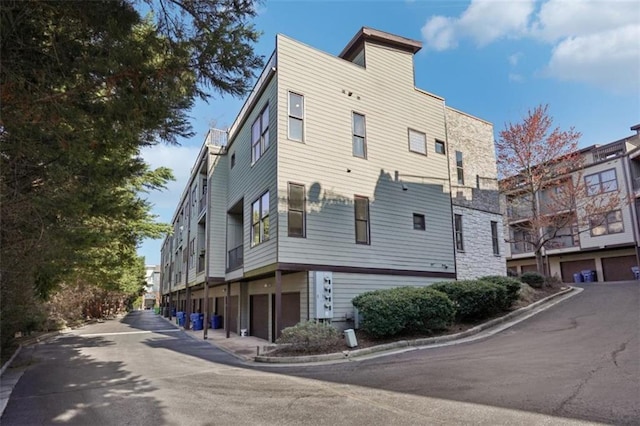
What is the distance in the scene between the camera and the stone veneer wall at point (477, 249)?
18.0m

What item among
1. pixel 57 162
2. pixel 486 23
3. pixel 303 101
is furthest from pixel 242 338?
pixel 486 23

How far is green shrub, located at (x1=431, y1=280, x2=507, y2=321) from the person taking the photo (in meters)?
13.7

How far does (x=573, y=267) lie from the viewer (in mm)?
32531

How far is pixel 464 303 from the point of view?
540 inches

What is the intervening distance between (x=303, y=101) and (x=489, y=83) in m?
10.7

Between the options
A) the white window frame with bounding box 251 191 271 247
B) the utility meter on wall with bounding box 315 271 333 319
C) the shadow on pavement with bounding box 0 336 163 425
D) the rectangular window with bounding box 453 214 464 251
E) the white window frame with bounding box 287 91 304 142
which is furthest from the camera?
the rectangular window with bounding box 453 214 464 251

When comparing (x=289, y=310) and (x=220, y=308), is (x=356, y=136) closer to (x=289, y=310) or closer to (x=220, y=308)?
(x=289, y=310)

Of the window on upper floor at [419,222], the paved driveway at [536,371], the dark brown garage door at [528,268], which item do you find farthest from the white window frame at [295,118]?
the dark brown garage door at [528,268]

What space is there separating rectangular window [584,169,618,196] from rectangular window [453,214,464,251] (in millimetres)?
15538

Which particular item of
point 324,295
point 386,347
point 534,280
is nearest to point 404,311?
point 386,347

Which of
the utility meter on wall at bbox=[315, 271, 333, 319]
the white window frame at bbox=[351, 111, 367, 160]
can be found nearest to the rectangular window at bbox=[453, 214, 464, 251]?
the white window frame at bbox=[351, 111, 367, 160]

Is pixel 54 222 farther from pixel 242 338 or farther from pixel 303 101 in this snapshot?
pixel 242 338

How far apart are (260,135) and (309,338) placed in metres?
7.98

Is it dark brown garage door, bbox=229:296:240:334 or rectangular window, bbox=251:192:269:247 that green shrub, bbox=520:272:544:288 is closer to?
rectangular window, bbox=251:192:269:247
